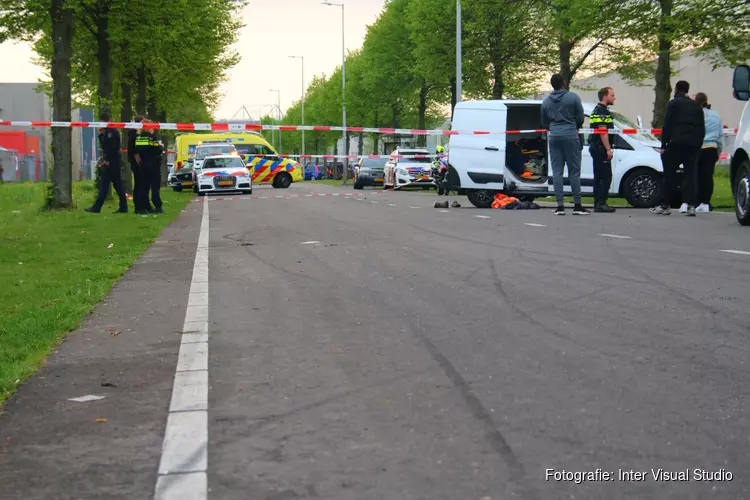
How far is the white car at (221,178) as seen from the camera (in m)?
35.9

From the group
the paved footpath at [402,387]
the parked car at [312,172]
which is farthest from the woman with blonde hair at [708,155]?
the parked car at [312,172]

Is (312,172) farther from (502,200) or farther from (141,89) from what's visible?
(502,200)

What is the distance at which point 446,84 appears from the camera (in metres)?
55.4

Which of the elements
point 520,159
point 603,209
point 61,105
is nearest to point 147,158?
point 61,105

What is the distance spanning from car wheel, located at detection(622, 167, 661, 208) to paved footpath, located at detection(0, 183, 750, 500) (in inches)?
417

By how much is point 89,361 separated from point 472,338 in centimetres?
202

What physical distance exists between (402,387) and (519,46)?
41.7m

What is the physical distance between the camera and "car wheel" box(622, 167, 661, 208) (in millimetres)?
19984

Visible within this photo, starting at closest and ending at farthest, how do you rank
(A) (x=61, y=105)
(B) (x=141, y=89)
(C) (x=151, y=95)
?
(A) (x=61, y=105), (B) (x=141, y=89), (C) (x=151, y=95)

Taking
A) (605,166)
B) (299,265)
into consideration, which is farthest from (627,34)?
(299,265)

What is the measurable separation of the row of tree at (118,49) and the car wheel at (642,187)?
11.0m

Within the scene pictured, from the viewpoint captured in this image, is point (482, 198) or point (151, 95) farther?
point (151, 95)

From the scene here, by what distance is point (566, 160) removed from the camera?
17281mm

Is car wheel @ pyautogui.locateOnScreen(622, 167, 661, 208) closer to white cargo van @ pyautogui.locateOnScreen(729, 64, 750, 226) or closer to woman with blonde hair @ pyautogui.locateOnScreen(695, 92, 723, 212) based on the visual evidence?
woman with blonde hair @ pyautogui.locateOnScreen(695, 92, 723, 212)
